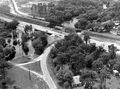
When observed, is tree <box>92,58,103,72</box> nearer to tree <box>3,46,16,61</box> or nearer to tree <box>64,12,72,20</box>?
tree <box>3,46,16,61</box>

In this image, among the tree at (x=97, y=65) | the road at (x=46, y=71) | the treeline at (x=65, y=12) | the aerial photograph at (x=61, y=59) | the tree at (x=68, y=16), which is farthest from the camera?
the tree at (x=68, y=16)

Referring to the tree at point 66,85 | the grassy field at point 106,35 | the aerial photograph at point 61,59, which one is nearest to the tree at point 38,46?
the aerial photograph at point 61,59

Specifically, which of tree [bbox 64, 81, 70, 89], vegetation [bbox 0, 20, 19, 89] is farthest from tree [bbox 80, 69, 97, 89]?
vegetation [bbox 0, 20, 19, 89]

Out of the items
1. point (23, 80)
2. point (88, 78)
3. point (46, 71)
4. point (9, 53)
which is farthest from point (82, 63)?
point (9, 53)

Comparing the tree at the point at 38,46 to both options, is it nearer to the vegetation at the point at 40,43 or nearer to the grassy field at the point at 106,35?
the vegetation at the point at 40,43

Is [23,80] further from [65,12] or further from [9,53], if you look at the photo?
[65,12]
